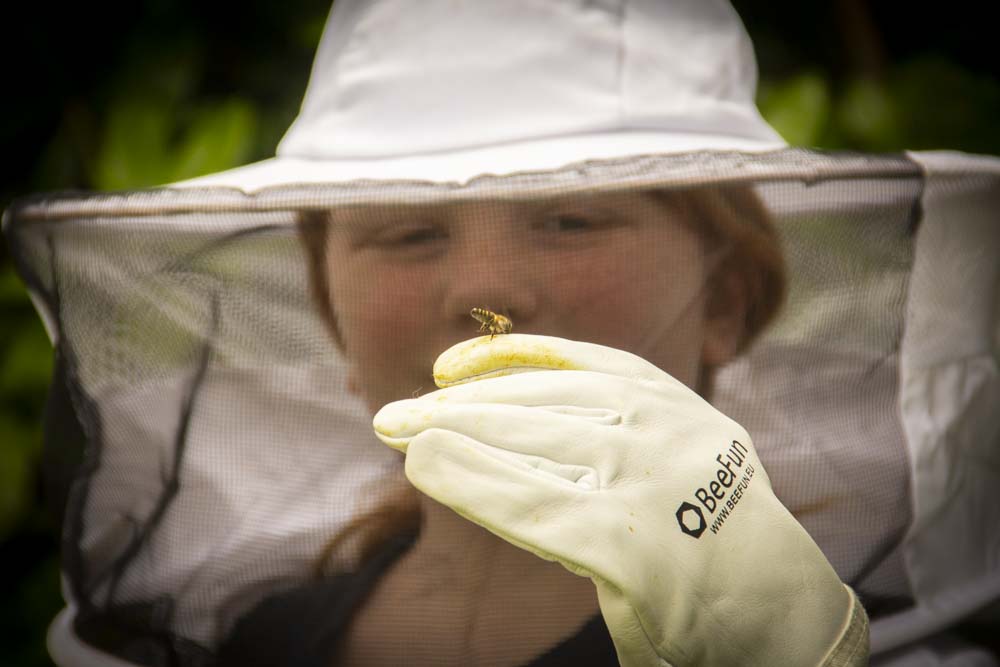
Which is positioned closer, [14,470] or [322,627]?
[322,627]

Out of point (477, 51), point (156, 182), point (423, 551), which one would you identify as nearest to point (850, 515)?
point (423, 551)

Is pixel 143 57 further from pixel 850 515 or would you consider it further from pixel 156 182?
pixel 850 515

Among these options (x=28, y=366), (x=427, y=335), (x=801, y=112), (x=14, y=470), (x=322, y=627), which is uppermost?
(x=427, y=335)

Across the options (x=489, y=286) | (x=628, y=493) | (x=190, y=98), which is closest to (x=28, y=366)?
(x=190, y=98)

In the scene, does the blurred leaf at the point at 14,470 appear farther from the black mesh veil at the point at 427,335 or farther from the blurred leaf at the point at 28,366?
the black mesh veil at the point at 427,335

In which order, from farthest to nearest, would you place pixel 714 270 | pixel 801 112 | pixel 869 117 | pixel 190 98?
pixel 190 98 → pixel 869 117 → pixel 801 112 → pixel 714 270

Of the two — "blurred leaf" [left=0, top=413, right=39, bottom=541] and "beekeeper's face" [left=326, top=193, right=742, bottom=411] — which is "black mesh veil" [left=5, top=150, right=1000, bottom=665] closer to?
"beekeeper's face" [left=326, top=193, right=742, bottom=411]

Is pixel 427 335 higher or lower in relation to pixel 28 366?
higher

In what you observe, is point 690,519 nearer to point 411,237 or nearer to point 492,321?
point 492,321
